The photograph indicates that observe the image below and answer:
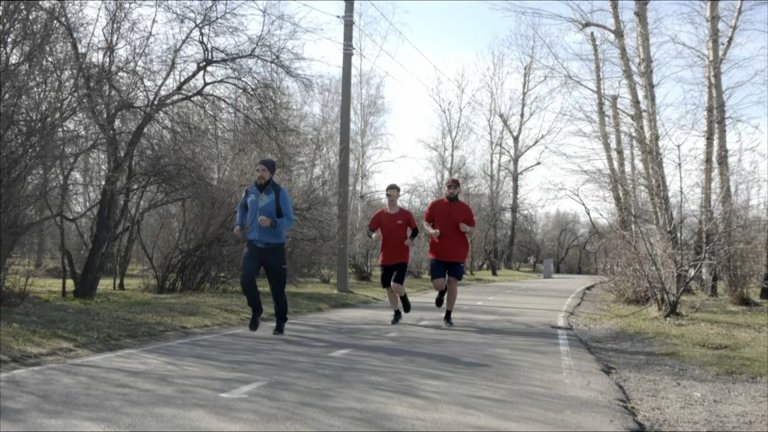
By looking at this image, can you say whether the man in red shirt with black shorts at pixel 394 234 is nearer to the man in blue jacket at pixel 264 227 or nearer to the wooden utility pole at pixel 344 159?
the man in blue jacket at pixel 264 227

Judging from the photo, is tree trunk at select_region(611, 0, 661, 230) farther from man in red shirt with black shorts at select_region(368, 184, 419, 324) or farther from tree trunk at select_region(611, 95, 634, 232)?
man in red shirt with black shorts at select_region(368, 184, 419, 324)

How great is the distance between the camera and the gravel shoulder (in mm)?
7113

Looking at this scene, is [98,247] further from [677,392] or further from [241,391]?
[677,392]

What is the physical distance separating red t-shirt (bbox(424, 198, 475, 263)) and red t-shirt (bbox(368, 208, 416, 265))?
0.33 m

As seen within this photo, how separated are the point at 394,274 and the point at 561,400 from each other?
508 cm

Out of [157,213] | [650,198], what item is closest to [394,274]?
[650,198]

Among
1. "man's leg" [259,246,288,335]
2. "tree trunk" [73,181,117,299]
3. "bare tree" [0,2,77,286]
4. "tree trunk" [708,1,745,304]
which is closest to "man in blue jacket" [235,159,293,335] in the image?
"man's leg" [259,246,288,335]

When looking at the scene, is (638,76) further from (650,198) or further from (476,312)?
(476,312)

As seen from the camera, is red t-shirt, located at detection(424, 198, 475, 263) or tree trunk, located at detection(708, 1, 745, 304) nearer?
red t-shirt, located at detection(424, 198, 475, 263)

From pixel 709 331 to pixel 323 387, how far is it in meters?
9.83

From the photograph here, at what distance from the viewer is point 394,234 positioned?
11.6 m

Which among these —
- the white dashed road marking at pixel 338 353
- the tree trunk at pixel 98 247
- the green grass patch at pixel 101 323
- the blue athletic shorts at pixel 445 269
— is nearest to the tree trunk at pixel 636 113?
the blue athletic shorts at pixel 445 269

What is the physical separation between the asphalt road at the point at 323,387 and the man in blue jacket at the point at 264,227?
1.02 metres

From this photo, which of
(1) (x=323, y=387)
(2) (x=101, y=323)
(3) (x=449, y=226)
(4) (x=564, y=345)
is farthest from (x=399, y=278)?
(2) (x=101, y=323)
